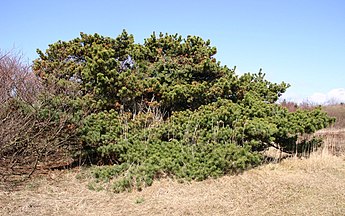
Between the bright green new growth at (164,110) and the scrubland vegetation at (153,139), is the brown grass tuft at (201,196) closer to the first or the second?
the scrubland vegetation at (153,139)

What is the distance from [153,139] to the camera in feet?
21.7

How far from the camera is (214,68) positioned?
25.3 feet

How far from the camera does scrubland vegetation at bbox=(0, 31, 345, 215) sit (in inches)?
200

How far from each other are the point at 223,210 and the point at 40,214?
8.41ft

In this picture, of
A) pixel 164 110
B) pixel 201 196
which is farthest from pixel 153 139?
pixel 201 196

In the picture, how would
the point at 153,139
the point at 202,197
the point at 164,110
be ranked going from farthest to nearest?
the point at 164,110 → the point at 153,139 → the point at 202,197

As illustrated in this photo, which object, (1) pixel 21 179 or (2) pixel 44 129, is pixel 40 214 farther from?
(2) pixel 44 129

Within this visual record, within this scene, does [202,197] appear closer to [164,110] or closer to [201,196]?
[201,196]

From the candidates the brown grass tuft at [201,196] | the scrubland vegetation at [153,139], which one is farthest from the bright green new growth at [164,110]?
the brown grass tuft at [201,196]

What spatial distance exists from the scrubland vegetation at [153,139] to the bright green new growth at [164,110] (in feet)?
0.08

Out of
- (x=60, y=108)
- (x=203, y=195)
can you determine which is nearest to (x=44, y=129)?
(x=60, y=108)

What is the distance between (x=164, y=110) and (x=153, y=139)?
1.27 m

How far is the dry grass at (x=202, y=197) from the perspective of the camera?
15.1 ft

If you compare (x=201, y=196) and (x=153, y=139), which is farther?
(x=153, y=139)
